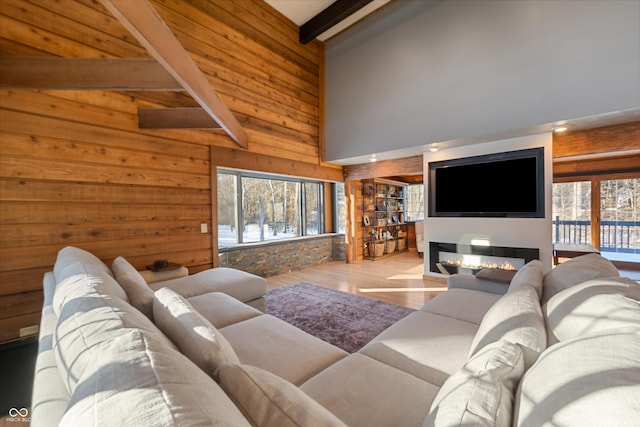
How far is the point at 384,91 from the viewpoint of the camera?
15.1 ft

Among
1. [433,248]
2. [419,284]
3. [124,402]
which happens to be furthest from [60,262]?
[433,248]

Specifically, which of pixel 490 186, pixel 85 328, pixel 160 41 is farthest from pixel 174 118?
pixel 490 186

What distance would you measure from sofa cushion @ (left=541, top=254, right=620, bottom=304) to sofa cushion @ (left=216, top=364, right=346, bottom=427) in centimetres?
150

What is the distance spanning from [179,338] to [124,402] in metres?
0.58

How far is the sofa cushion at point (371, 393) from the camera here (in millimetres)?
997

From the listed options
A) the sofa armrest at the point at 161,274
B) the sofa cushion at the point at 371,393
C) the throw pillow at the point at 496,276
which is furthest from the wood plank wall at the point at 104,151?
the throw pillow at the point at 496,276

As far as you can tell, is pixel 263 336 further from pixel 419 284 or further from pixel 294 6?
pixel 294 6

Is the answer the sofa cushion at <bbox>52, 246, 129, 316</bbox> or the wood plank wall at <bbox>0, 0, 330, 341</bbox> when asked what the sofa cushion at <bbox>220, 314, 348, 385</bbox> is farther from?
the wood plank wall at <bbox>0, 0, 330, 341</bbox>

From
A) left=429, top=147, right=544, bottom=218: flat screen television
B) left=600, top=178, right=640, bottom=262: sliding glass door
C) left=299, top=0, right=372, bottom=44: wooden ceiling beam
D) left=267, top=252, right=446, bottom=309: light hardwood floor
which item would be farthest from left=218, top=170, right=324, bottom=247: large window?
left=600, top=178, right=640, bottom=262: sliding glass door

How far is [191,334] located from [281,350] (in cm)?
66

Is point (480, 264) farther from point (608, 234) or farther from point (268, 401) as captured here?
point (268, 401)

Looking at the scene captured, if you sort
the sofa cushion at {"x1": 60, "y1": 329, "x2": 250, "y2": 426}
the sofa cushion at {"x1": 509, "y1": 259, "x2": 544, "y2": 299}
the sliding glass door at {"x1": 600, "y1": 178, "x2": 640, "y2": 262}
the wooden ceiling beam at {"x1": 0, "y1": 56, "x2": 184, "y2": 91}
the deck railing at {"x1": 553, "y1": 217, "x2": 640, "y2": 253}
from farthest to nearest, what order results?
the deck railing at {"x1": 553, "y1": 217, "x2": 640, "y2": 253}
the sliding glass door at {"x1": 600, "y1": 178, "x2": 640, "y2": 262}
the wooden ceiling beam at {"x1": 0, "y1": 56, "x2": 184, "y2": 91}
the sofa cushion at {"x1": 509, "y1": 259, "x2": 544, "y2": 299}
the sofa cushion at {"x1": 60, "y1": 329, "x2": 250, "y2": 426}

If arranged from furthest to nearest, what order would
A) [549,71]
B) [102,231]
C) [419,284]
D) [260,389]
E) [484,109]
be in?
[419,284]
[484,109]
[549,71]
[102,231]
[260,389]

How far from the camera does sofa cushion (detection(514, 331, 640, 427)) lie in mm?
487
